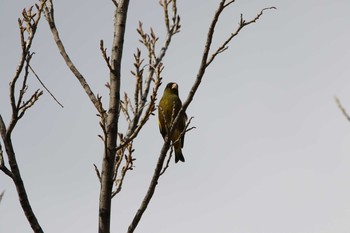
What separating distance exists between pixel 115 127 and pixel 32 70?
840mm

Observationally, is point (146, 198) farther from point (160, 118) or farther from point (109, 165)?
point (160, 118)

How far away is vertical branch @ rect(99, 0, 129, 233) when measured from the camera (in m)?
2.68

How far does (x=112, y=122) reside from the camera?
9.27 ft

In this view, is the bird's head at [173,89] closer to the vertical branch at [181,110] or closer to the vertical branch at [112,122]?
the vertical branch at [112,122]

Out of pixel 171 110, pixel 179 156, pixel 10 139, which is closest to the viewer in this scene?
pixel 10 139

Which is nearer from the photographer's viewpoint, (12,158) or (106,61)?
(12,158)

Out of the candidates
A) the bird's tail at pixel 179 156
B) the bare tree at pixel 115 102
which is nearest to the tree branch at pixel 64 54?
the bare tree at pixel 115 102

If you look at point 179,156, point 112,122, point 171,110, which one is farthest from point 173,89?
point 112,122

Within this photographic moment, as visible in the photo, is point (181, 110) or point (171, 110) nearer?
point (181, 110)

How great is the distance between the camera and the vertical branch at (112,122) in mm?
2678

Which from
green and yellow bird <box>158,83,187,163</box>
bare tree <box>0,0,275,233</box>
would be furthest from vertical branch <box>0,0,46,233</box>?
green and yellow bird <box>158,83,187,163</box>

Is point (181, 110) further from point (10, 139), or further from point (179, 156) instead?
point (179, 156)

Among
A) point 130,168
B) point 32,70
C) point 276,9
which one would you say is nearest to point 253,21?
point 276,9

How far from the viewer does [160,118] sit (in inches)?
301
